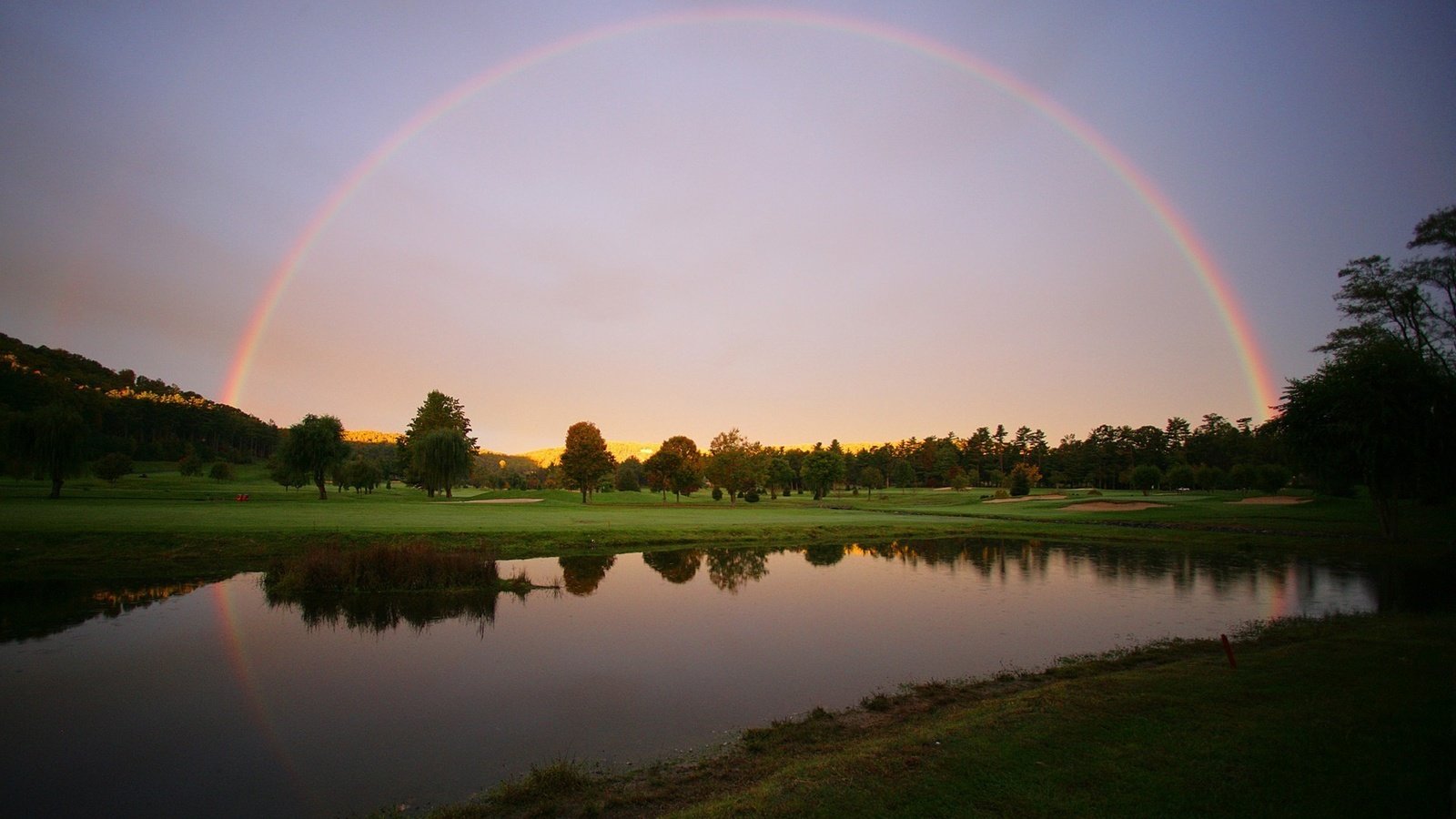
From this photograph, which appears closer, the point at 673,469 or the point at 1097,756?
the point at 1097,756

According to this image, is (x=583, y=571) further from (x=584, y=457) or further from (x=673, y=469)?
(x=673, y=469)

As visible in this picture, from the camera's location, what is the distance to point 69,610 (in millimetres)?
18859

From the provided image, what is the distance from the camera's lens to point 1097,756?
7.77m

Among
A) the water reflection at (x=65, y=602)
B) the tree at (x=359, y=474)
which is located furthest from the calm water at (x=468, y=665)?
the tree at (x=359, y=474)

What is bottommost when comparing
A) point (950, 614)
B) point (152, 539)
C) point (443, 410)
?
point (950, 614)

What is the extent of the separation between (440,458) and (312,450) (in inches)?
472

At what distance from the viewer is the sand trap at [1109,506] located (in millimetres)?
61513

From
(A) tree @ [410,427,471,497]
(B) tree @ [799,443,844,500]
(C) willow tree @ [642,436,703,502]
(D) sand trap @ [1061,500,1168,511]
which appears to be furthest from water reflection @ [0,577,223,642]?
(B) tree @ [799,443,844,500]

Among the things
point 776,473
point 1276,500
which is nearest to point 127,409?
point 776,473

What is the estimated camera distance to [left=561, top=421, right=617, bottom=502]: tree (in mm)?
84938

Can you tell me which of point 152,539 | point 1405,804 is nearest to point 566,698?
point 1405,804

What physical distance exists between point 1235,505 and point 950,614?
48.6 meters

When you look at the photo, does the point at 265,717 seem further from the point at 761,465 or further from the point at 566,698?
the point at 761,465

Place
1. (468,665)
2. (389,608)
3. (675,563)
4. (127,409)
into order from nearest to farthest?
(468,665)
(389,608)
(675,563)
(127,409)
